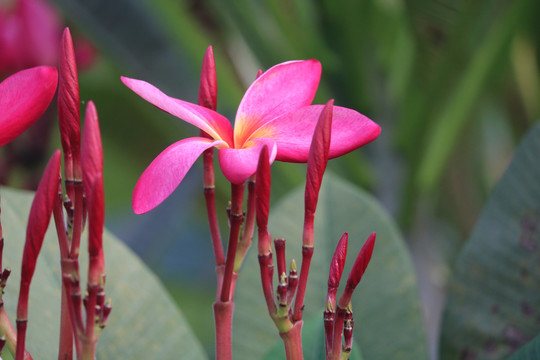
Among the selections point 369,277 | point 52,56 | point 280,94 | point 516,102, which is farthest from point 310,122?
point 516,102

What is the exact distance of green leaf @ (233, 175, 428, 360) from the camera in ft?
1.17

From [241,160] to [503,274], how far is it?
0.71 ft

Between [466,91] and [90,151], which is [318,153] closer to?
[90,151]

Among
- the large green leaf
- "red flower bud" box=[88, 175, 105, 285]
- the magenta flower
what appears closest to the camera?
"red flower bud" box=[88, 175, 105, 285]

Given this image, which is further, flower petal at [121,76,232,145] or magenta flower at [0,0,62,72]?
magenta flower at [0,0,62,72]

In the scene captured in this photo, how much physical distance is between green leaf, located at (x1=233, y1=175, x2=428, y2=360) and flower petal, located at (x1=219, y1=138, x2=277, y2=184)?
155 mm

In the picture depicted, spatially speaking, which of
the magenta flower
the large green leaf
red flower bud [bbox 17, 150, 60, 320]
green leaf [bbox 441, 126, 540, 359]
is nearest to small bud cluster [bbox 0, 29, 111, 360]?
red flower bud [bbox 17, 150, 60, 320]

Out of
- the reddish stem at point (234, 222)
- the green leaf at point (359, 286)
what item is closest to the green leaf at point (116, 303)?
the green leaf at point (359, 286)

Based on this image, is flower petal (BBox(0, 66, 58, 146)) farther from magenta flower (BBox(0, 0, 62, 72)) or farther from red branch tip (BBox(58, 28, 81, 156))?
magenta flower (BBox(0, 0, 62, 72))

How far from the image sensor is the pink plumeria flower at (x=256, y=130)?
8.2 inches

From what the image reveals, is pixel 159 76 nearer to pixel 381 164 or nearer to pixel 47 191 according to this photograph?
pixel 381 164

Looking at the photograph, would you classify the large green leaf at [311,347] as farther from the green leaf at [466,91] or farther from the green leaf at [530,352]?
the green leaf at [466,91]

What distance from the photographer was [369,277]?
0.38 m

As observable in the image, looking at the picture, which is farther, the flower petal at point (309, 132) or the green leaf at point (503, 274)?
the green leaf at point (503, 274)
